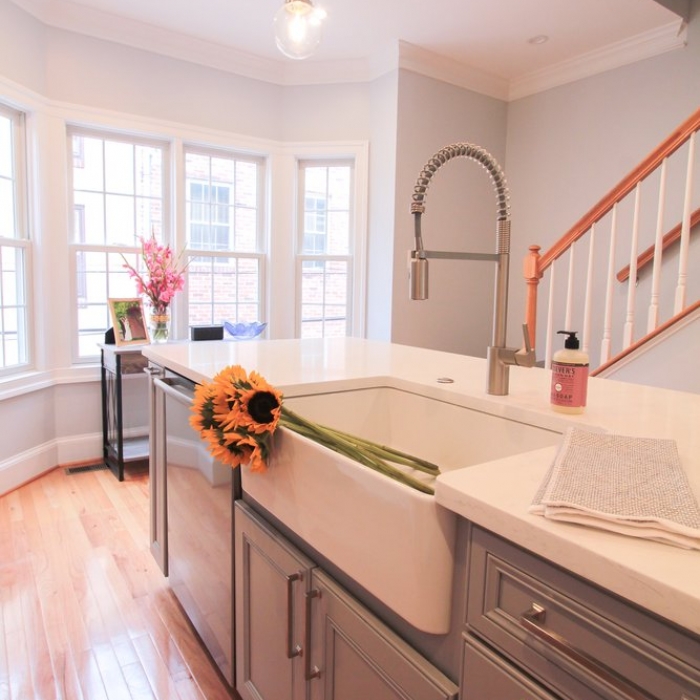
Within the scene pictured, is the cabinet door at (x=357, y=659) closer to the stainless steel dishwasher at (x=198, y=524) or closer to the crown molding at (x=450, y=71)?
the stainless steel dishwasher at (x=198, y=524)

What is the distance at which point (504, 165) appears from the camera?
457 cm

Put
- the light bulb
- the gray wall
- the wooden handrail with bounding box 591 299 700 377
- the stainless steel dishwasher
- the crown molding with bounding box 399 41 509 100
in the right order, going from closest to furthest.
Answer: the stainless steel dishwasher → the light bulb → the wooden handrail with bounding box 591 299 700 377 → the crown molding with bounding box 399 41 509 100 → the gray wall

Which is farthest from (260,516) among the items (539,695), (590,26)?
(590,26)

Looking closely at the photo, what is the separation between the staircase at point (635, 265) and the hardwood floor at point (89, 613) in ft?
7.07

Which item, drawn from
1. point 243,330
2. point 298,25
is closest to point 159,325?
point 243,330

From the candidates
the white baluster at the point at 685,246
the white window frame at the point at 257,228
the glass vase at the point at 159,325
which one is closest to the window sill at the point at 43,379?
the glass vase at the point at 159,325

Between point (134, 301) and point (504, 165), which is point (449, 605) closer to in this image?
point (134, 301)

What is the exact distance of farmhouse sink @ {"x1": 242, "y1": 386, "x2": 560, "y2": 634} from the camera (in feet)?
2.52

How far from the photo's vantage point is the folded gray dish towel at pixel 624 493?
583 millimetres

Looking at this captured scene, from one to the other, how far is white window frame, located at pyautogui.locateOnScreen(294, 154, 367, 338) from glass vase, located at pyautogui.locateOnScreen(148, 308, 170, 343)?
1.10m

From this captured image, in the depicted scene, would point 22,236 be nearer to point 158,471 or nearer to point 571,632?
point 158,471

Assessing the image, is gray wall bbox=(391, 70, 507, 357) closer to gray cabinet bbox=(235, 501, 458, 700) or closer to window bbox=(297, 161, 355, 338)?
window bbox=(297, 161, 355, 338)

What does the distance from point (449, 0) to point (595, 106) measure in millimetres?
1433

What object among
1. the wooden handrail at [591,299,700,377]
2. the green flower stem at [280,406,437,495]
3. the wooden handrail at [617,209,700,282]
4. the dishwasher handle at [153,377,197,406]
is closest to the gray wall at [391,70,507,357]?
the wooden handrail at [617,209,700,282]
